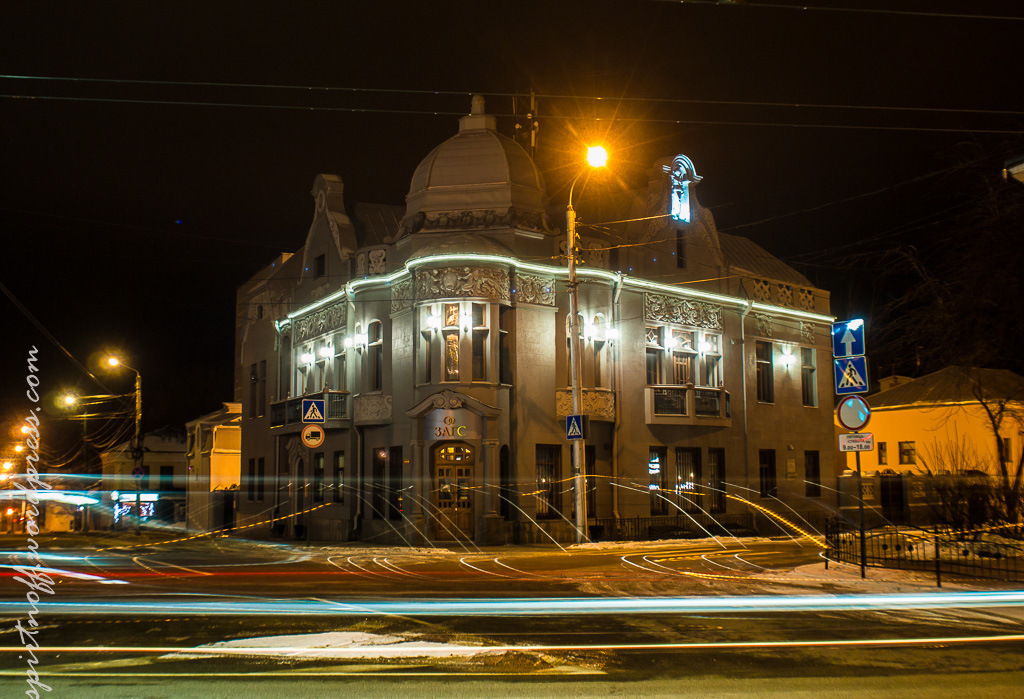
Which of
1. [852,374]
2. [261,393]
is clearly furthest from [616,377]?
[261,393]

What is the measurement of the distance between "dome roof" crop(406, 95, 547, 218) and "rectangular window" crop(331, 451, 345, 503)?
9267mm

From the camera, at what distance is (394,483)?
2867 cm

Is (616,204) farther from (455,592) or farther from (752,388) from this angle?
(455,592)

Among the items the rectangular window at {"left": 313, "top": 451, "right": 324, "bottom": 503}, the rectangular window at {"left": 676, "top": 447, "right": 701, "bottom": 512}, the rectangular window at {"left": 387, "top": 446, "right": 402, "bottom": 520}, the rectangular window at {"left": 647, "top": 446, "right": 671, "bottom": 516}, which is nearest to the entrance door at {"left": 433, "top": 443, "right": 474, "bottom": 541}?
the rectangular window at {"left": 387, "top": 446, "right": 402, "bottom": 520}

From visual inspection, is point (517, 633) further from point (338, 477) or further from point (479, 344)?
point (338, 477)

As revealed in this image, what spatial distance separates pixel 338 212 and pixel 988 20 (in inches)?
921

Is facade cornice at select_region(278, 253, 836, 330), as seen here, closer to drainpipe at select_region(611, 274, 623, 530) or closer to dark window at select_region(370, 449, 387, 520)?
drainpipe at select_region(611, 274, 623, 530)

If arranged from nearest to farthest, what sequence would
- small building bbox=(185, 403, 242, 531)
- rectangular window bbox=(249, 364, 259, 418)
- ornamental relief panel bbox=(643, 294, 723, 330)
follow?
ornamental relief panel bbox=(643, 294, 723, 330), rectangular window bbox=(249, 364, 259, 418), small building bbox=(185, 403, 242, 531)

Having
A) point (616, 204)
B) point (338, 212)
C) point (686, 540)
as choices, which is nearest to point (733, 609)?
point (686, 540)

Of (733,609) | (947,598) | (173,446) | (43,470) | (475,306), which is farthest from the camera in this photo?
(43,470)

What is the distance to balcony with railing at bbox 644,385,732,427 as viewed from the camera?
30.1 meters

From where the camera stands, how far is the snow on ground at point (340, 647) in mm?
8797

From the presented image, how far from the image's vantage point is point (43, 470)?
211ft

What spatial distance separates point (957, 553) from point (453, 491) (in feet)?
46.7
